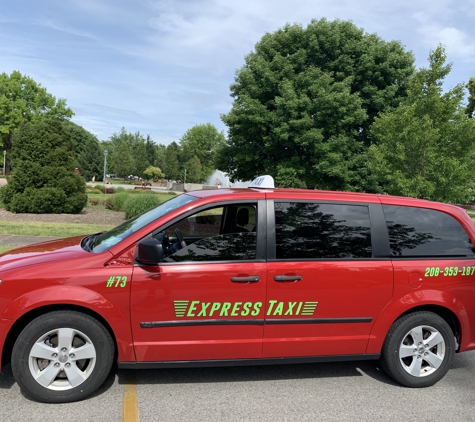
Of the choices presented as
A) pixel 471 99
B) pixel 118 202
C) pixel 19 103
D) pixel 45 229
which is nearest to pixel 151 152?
pixel 19 103

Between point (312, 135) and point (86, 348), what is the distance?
16.0 metres

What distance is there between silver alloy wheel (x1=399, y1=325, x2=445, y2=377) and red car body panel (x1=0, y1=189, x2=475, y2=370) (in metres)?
0.23

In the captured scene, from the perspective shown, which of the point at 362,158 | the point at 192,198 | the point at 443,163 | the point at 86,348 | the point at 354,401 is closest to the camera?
the point at 86,348

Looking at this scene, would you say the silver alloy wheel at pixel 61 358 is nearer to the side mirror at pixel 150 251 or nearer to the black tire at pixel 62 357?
the black tire at pixel 62 357

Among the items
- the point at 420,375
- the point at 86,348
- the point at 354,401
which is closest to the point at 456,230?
the point at 420,375

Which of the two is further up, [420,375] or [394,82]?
[394,82]

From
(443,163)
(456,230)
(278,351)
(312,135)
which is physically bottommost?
(278,351)

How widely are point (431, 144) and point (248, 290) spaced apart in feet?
33.4

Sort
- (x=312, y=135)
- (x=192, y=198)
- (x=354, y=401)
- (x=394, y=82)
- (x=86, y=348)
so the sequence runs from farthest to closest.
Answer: (x=394, y=82) < (x=312, y=135) < (x=192, y=198) < (x=354, y=401) < (x=86, y=348)

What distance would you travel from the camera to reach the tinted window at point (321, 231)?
3576 mm

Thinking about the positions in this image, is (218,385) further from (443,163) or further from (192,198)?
(443,163)

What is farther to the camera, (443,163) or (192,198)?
(443,163)

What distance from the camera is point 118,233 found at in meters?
3.83

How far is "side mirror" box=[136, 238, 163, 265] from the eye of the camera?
3.17m
